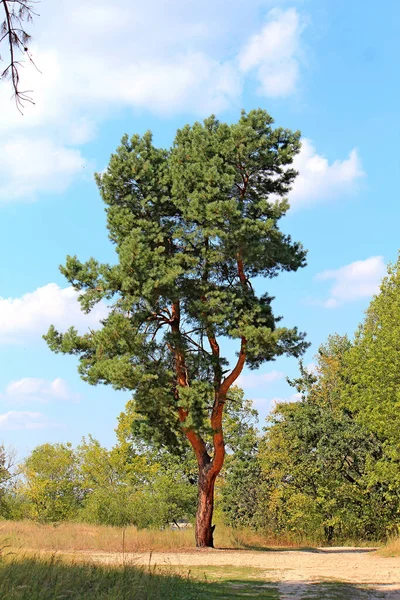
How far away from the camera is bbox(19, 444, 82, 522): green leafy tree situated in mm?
36688

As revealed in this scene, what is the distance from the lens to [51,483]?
36938mm

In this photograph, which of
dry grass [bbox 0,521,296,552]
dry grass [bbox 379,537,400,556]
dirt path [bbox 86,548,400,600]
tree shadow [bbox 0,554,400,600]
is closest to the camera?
tree shadow [bbox 0,554,400,600]

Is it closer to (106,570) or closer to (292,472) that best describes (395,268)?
(292,472)

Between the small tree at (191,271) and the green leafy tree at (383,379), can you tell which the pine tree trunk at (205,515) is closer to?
the small tree at (191,271)

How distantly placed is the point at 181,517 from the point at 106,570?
25.7m

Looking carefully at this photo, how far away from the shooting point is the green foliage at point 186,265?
66.3 ft

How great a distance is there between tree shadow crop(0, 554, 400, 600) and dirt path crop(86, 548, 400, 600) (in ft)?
0.16

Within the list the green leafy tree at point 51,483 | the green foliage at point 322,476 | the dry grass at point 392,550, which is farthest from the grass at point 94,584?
the green leafy tree at point 51,483

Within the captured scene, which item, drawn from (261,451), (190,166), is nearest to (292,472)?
(261,451)

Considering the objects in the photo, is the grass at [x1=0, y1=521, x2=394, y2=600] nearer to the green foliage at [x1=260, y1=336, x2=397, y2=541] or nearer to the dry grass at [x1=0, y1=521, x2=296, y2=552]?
the dry grass at [x1=0, y1=521, x2=296, y2=552]

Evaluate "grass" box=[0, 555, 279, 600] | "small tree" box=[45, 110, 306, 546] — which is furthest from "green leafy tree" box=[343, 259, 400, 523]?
"grass" box=[0, 555, 279, 600]

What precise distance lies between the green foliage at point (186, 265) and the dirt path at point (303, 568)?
4.33 meters

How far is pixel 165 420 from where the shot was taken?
74.7ft

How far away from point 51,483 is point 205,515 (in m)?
17.4
